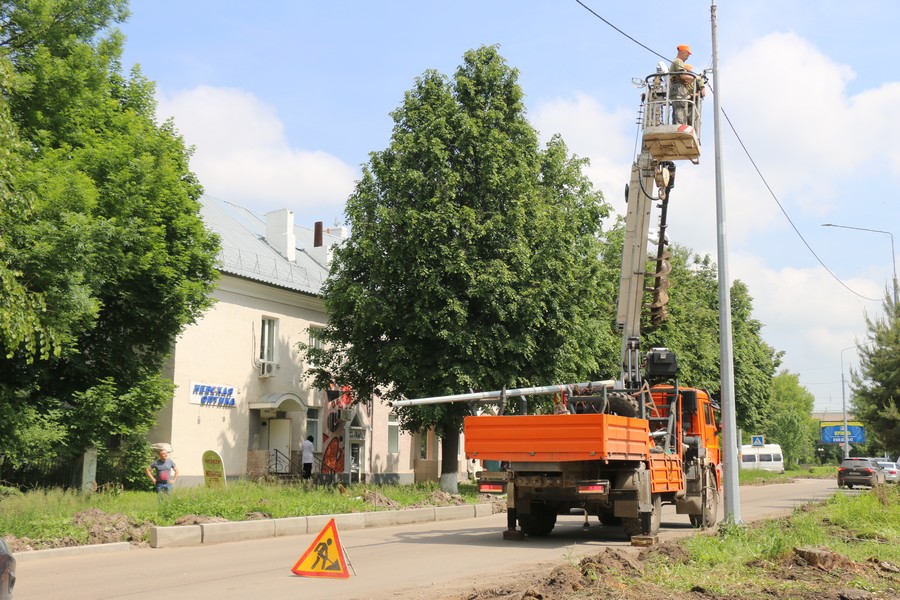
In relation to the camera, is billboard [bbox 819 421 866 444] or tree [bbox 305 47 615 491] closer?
tree [bbox 305 47 615 491]

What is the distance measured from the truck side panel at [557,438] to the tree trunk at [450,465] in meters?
12.3

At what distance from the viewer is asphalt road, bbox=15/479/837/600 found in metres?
9.50

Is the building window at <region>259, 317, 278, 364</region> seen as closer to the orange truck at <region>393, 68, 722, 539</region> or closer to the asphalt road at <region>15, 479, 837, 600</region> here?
the orange truck at <region>393, 68, 722, 539</region>

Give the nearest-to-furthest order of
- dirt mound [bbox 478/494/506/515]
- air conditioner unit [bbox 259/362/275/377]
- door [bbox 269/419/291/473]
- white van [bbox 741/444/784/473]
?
dirt mound [bbox 478/494/506/515] < air conditioner unit [bbox 259/362/275/377] < door [bbox 269/419/291/473] < white van [bbox 741/444/784/473]

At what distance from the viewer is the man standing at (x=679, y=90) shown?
14812mm

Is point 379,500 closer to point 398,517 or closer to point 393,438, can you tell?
point 398,517

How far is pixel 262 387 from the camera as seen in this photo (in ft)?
107

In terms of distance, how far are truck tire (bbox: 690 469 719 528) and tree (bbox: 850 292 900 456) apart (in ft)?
58.6

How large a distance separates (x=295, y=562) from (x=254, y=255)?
24.4m

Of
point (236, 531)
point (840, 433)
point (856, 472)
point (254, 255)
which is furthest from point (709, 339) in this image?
point (840, 433)

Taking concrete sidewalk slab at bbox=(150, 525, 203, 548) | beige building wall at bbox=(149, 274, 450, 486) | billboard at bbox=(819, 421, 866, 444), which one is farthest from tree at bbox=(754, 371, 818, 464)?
concrete sidewalk slab at bbox=(150, 525, 203, 548)

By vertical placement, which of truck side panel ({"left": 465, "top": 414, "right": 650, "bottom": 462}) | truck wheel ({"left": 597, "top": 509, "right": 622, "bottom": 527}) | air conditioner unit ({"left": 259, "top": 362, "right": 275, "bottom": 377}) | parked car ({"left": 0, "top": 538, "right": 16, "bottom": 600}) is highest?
air conditioner unit ({"left": 259, "top": 362, "right": 275, "bottom": 377})

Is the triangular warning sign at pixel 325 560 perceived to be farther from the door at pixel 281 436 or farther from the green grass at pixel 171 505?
the door at pixel 281 436

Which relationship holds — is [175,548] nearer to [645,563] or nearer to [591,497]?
[591,497]
